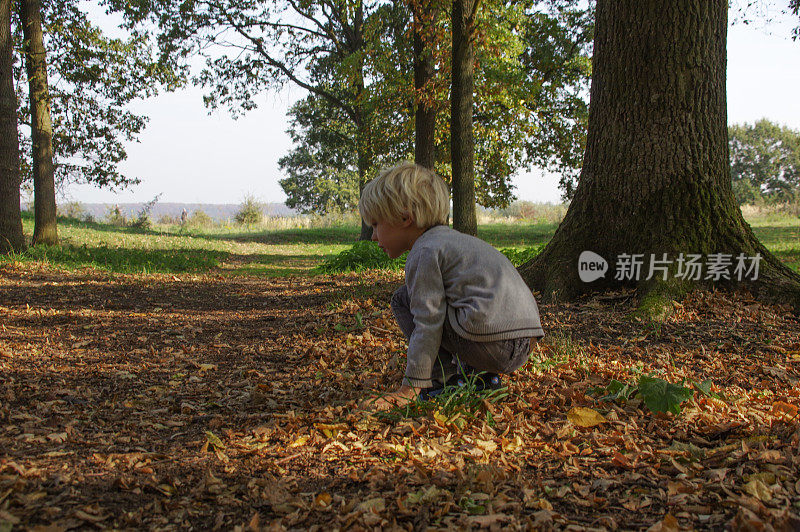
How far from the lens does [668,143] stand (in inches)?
203

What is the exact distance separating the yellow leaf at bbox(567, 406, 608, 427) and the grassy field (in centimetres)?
793

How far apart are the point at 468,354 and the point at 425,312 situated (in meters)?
0.34

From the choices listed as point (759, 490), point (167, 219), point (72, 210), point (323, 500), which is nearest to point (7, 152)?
point (323, 500)

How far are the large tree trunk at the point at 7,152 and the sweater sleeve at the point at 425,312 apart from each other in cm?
1084

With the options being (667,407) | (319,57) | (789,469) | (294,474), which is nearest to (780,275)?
(667,407)

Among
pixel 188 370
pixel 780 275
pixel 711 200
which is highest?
pixel 711 200

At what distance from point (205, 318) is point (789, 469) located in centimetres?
559

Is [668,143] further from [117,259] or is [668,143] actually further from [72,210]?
[72,210]

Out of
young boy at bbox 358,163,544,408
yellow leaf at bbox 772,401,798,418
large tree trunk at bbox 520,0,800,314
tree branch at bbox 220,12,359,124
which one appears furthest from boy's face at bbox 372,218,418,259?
tree branch at bbox 220,12,359,124

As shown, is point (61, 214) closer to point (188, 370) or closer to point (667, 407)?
point (188, 370)

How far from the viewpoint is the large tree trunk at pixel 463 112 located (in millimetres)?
9250

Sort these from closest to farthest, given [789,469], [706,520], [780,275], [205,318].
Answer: [706,520], [789,469], [780,275], [205,318]

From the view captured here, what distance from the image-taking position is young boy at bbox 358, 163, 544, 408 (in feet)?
9.43

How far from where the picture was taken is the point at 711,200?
516 centimetres
